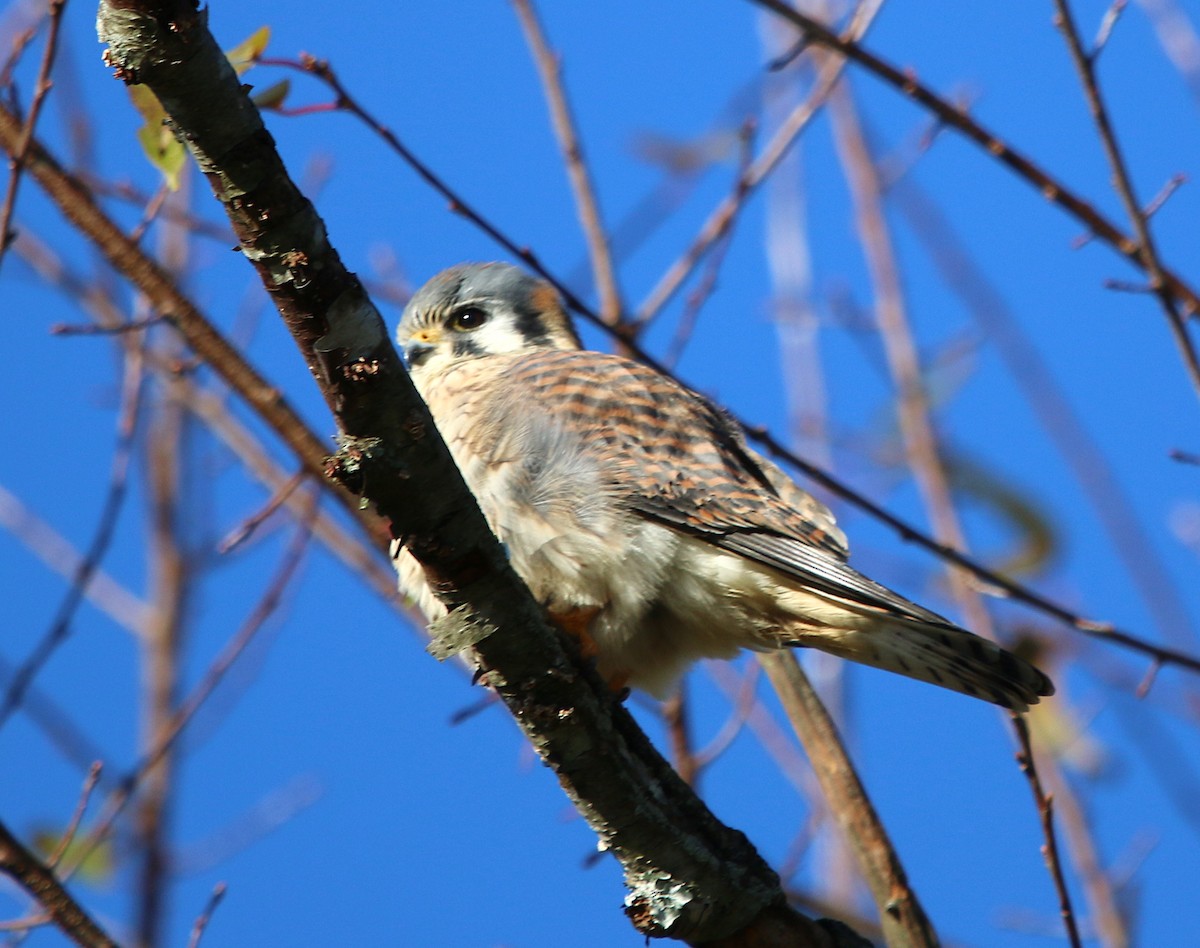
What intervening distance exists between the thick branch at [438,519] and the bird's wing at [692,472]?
469mm

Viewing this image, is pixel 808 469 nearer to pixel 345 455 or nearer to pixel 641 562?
pixel 641 562

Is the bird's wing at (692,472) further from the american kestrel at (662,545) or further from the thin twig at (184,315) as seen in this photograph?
the thin twig at (184,315)

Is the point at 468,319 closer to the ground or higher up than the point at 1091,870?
higher up

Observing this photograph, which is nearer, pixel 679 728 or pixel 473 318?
pixel 679 728

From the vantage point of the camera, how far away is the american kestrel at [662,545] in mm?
2445

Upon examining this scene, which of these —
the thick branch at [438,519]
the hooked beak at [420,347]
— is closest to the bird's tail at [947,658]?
the thick branch at [438,519]

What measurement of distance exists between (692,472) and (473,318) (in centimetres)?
108

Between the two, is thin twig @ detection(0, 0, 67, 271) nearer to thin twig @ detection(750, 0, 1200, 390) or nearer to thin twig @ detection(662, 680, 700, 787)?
thin twig @ detection(750, 0, 1200, 390)

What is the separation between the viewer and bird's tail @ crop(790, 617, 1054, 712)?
2.31 metres

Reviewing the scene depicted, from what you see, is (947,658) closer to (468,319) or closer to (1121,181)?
(1121,181)

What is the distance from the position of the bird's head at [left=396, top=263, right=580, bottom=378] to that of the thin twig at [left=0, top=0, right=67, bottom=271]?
4.42ft

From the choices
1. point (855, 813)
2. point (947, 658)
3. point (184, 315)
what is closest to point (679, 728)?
point (855, 813)

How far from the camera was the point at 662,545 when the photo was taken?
2617 millimetres

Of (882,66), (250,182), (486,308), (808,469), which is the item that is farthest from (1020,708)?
(486,308)
